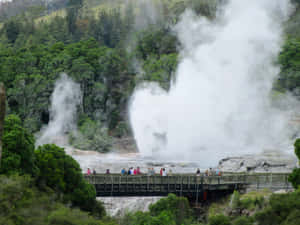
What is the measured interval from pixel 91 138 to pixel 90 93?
12664mm

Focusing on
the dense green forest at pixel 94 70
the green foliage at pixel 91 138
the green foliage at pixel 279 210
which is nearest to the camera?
the green foliage at pixel 279 210

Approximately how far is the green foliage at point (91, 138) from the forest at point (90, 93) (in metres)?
0.14

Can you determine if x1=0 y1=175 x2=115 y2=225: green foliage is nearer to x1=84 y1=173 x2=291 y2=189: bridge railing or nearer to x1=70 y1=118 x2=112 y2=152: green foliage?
x1=84 y1=173 x2=291 y2=189: bridge railing

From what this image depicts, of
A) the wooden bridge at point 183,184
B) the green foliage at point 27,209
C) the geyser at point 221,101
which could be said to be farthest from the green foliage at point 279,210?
the geyser at point 221,101

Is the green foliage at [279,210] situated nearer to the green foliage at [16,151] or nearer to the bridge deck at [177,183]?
the bridge deck at [177,183]

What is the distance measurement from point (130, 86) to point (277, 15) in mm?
24365

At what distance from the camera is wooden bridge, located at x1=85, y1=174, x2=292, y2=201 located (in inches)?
1443

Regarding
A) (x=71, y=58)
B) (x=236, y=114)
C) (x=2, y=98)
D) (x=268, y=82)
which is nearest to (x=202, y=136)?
(x=236, y=114)

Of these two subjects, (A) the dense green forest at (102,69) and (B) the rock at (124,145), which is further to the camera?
(A) the dense green forest at (102,69)

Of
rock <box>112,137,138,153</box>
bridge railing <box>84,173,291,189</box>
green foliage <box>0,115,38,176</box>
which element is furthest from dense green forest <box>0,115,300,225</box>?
rock <box>112,137,138,153</box>

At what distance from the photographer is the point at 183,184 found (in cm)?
3841

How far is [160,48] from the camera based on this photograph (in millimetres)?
93250

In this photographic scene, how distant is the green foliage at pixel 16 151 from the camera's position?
27750 mm

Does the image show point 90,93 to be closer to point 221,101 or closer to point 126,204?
point 221,101
